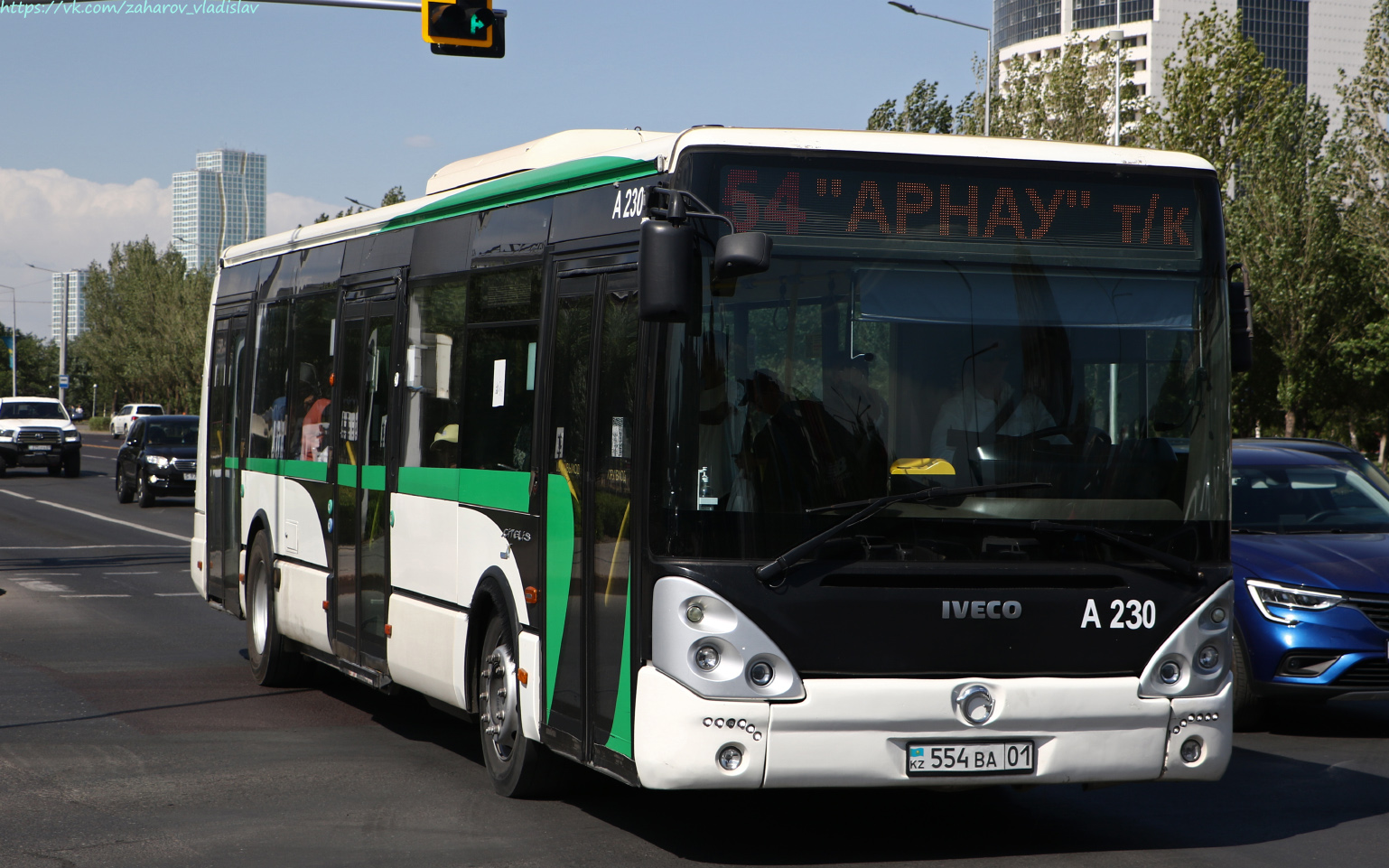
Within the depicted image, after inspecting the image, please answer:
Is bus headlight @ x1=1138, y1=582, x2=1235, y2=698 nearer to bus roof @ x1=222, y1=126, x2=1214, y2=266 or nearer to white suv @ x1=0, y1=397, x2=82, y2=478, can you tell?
bus roof @ x1=222, y1=126, x2=1214, y2=266

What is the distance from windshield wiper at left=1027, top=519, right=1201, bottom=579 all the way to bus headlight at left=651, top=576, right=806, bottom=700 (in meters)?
1.06

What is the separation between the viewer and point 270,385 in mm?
11305

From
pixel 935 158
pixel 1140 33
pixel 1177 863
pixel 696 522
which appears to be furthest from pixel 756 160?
pixel 1140 33

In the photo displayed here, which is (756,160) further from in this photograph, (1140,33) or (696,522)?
(1140,33)

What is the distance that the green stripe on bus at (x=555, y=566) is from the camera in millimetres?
6762

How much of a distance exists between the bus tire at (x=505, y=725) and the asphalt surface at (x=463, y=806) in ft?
0.36

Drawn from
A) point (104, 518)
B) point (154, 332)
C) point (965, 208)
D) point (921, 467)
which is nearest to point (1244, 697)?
point (921, 467)

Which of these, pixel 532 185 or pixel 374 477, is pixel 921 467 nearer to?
pixel 532 185

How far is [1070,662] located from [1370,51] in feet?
129

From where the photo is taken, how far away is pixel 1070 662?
614cm

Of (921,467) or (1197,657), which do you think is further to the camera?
(1197,657)

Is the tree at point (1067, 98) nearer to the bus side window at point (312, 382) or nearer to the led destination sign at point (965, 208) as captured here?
the bus side window at point (312, 382)

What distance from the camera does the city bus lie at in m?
5.90

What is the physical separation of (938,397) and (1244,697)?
4112 mm
